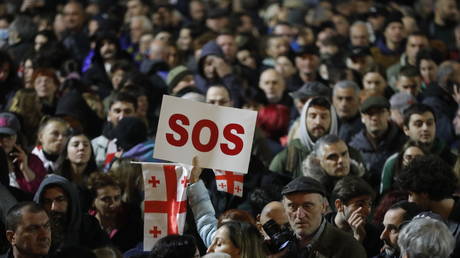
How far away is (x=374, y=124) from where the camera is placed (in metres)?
11.5

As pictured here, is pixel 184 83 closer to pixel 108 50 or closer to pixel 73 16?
pixel 108 50

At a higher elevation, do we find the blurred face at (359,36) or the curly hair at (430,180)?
the blurred face at (359,36)

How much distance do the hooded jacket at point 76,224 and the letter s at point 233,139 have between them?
3.50 feet

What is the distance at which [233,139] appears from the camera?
319 inches

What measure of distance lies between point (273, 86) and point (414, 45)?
9.08ft

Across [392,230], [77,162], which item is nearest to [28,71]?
[77,162]

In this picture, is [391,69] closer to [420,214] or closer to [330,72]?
[330,72]

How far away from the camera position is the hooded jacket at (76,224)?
8.31 metres

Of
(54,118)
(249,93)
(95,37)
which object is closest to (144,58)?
(95,37)

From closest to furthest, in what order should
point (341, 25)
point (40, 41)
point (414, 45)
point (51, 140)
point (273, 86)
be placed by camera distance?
point (51, 140) → point (273, 86) → point (40, 41) → point (414, 45) → point (341, 25)

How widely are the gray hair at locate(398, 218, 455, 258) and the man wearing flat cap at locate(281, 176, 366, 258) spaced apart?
884mm

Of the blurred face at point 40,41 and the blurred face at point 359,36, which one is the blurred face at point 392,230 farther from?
the blurred face at point 359,36

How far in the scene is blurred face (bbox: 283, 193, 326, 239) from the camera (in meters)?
7.68

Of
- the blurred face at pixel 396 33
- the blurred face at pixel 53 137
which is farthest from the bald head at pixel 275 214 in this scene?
the blurred face at pixel 396 33
